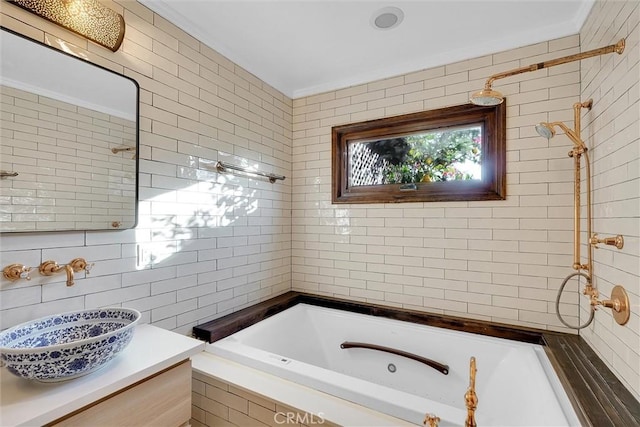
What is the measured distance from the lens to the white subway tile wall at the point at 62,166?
114cm

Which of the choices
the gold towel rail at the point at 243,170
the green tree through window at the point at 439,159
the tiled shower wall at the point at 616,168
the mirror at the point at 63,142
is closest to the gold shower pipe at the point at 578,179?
the tiled shower wall at the point at 616,168

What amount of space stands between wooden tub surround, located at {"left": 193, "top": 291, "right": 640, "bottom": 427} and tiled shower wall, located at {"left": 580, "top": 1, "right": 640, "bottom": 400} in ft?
0.21

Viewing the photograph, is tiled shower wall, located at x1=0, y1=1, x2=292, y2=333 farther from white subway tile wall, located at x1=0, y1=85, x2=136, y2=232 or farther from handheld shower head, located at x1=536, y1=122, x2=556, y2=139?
handheld shower head, located at x1=536, y1=122, x2=556, y2=139

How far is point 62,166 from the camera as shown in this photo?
128cm

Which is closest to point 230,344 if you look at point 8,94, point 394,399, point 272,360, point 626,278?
point 272,360

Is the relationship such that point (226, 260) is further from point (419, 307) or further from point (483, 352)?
point (483, 352)

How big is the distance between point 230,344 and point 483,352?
1.56 meters

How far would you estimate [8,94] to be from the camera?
1137 millimetres

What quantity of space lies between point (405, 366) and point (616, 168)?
163 centimetres

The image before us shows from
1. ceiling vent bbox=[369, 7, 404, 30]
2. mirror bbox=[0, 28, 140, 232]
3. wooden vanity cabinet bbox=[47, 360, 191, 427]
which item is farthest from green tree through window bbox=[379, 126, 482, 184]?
wooden vanity cabinet bbox=[47, 360, 191, 427]

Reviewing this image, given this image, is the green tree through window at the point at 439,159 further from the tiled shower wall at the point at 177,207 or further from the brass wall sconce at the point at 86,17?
the brass wall sconce at the point at 86,17

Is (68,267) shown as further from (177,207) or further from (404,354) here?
(404,354)

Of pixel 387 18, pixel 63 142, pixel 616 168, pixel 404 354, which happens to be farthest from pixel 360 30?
pixel 404 354

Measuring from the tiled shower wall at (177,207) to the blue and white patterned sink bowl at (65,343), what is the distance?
0.10 metres
